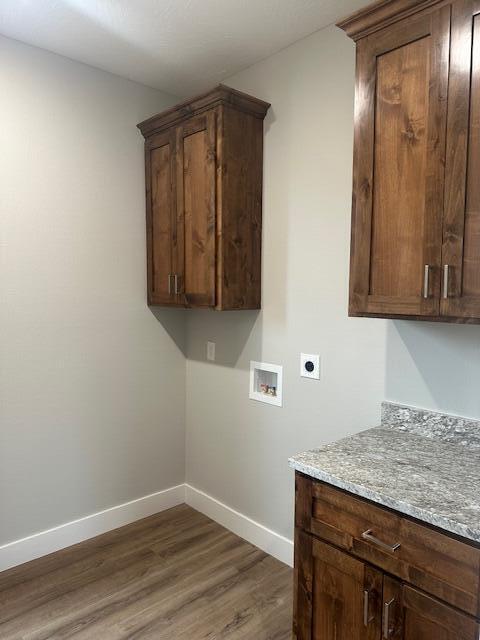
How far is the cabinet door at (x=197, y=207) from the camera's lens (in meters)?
2.23

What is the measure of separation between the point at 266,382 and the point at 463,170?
1.51m

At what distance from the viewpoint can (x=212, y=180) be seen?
221cm

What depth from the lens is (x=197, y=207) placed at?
233 centimetres

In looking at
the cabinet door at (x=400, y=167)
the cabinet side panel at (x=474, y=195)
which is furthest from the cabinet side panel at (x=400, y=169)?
the cabinet side panel at (x=474, y=195)

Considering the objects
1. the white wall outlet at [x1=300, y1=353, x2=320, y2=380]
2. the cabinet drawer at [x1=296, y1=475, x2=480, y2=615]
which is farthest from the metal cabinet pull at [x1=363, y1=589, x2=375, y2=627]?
the white wall outlet at [x1=300, y1=353, x2=320, y2=380]

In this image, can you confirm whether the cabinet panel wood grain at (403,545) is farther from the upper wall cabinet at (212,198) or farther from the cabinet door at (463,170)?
the upper wall cabinet at (212,198)

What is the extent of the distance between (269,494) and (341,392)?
799 millimetres

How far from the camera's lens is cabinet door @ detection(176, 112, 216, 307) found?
7.33 ft

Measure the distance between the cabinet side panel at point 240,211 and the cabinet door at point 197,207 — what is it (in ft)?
0.20

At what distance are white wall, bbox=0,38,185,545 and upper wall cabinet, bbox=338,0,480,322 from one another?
5.04ft

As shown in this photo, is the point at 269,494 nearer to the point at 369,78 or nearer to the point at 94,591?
the point at 94,591

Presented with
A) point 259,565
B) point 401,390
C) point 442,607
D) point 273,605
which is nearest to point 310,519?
point 442,607

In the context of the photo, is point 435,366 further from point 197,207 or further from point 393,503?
point 197,207

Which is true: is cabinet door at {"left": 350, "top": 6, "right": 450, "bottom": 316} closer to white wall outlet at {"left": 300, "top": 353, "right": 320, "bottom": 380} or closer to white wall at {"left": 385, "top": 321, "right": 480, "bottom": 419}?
white wall at {"left": 385, "top": 321, "right": 480, "bottom": 419}
